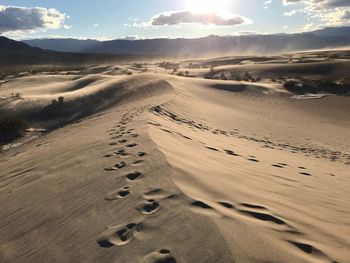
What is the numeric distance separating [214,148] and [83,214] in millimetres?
4020

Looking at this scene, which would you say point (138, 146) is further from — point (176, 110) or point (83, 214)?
point (176, 110)

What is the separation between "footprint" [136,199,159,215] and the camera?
3.98m

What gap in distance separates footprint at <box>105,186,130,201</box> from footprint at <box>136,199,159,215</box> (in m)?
0.35

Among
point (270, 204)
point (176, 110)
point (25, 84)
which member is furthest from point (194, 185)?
point (25, 84)

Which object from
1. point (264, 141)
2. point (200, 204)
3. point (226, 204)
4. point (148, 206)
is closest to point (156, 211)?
point (148, 206)

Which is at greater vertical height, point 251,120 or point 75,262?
point 75,262

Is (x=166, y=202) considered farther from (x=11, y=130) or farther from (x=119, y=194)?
(x=11, y=130)

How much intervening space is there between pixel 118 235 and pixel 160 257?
57cm

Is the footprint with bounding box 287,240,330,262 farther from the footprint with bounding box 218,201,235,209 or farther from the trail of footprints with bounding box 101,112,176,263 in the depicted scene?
the trail of footprints with bounding box 101,112,176,263

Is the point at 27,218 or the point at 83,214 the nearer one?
the point at 83,214

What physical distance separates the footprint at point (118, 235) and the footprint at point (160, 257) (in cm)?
34

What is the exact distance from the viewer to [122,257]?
10.8ft

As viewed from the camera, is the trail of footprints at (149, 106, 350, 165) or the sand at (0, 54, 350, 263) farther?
the trail of footprints at (149, 106, 350, 165)

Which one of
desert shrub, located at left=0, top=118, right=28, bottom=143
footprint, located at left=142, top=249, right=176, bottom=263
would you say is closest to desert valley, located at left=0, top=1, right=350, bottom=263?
footprint, located at left=142, top=249, right=176, bottom=263
